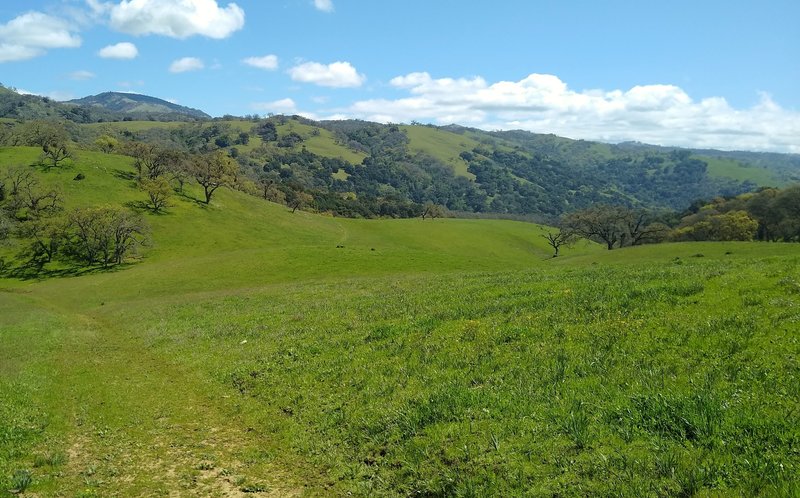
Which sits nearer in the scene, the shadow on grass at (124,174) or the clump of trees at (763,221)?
the clump of trees at (763,221)

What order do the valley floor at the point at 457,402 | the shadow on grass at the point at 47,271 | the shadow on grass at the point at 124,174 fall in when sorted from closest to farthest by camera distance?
the valley floor at the point at 457,402 < the shadow on grass at the point at 47,271 < the shadow on grass at the point at 124,174

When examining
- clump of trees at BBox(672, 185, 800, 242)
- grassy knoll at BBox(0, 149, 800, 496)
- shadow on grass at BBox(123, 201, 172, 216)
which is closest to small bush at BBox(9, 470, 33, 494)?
grassy knoll at BBox(0, 149, 800, 496)

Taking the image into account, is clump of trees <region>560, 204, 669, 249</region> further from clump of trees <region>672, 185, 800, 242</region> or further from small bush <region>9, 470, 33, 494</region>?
small bush <region>9, 470, 33, 494</region>

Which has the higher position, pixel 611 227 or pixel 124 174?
pixel 124 174

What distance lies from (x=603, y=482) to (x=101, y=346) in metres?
30.4

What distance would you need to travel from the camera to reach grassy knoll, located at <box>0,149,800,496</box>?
30.1 ft

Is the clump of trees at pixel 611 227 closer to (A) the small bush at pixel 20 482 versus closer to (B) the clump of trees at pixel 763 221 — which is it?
(B) the clump of trees at pixel 763 221

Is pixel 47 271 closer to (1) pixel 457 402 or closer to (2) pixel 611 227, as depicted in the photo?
(1) pixel 457 402

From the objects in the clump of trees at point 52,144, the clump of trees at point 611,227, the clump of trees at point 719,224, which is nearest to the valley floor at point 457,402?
the clump of trees at point 611,227

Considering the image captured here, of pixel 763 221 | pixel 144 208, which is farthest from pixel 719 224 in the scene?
pixel 144 208

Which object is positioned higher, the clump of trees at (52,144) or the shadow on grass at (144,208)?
the clump of trees at (52,144)

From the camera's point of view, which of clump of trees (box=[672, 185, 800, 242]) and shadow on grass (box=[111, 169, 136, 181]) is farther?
shadow on grass (box=[111, 169, 136, 181])

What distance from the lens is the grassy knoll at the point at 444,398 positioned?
9.19 m

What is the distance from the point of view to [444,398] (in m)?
12.9
